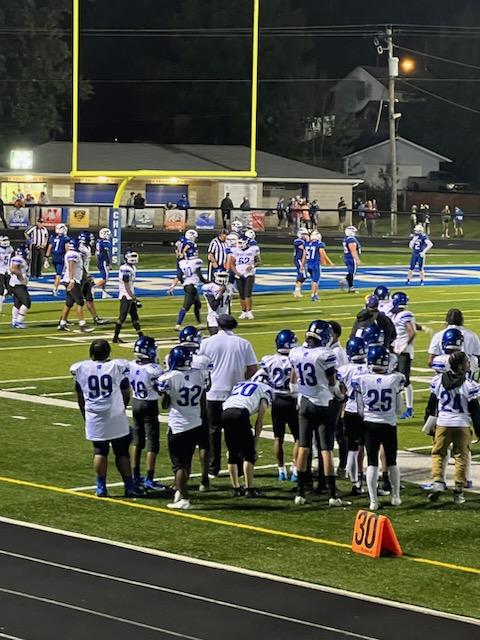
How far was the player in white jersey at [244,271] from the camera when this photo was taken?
98.5 feet

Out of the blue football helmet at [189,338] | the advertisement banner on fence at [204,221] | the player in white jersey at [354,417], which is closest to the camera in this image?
the blue football helmet at [189,338]

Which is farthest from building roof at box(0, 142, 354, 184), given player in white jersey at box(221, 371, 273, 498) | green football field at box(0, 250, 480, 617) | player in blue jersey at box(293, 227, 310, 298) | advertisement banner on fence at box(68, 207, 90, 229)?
advertisement banner on fence at box(68, 207, 90, 229)

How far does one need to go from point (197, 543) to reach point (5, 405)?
24.6 ft

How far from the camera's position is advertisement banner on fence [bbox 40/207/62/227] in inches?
2181

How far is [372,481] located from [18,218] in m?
43.9

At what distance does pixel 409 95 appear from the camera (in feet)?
335

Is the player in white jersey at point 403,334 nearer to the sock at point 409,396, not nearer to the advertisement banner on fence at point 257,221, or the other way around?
the sock at point 409,396

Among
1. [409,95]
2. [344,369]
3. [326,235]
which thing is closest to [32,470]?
[344,369]

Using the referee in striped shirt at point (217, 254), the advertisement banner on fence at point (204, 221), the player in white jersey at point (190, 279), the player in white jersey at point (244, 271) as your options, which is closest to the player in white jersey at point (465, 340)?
the player in white jersey at point (190, 279)

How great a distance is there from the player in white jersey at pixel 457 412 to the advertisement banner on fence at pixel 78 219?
4356 cm

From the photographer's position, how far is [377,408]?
542 inches

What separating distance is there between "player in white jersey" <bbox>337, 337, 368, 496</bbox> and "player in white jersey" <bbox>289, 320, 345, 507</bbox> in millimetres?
152

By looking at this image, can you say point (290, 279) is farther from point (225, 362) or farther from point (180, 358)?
point (180, 358)

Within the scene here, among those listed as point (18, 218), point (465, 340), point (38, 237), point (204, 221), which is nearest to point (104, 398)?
point (465, 340)
